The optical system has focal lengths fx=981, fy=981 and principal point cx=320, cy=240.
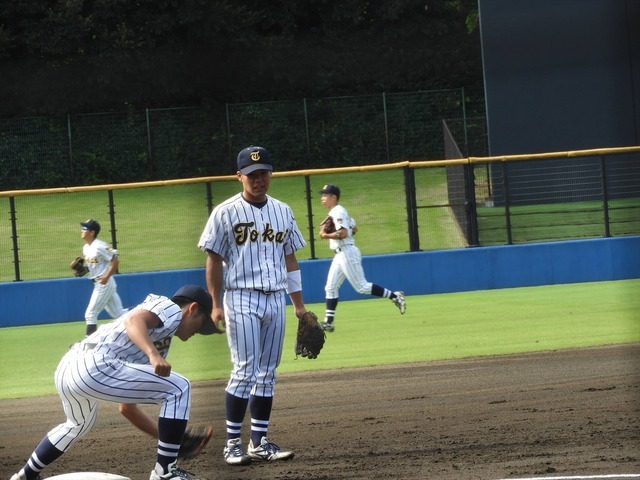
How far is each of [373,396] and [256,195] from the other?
81.4 inches

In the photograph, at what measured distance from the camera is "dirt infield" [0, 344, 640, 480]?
14.3 ft

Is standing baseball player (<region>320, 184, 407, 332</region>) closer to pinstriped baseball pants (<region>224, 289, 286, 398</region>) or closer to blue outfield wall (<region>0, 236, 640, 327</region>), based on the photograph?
blue outfield wall (<region>0, 236, 640, 327</region>)

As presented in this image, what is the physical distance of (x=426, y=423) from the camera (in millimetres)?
5336

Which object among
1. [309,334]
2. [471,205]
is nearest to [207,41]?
[309,334]

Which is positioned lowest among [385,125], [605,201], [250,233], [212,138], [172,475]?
[172,475]

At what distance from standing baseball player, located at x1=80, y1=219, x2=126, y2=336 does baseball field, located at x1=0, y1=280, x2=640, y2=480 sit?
488mm

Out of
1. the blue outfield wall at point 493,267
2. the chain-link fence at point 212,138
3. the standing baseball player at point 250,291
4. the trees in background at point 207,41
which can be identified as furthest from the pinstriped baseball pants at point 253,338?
the chain-link fence at point 212,138

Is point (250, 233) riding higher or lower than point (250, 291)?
higher

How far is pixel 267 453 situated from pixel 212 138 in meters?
14.0

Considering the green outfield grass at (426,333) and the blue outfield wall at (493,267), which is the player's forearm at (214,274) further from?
the blue outfield wall at (493,267)

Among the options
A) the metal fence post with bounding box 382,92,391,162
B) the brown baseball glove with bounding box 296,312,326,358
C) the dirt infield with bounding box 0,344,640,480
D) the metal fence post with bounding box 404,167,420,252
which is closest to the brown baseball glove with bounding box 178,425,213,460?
the dirt infield with bounding box 0,344,640,480

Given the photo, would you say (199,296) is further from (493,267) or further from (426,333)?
(493,267)

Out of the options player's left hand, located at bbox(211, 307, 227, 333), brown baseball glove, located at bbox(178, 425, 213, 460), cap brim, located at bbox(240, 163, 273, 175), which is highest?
cap brim, located at bbox(240, 163, 273, 175)

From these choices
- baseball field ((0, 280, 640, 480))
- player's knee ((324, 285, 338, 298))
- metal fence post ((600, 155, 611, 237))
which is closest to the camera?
baseball field ((0, 280, 640, 480))
